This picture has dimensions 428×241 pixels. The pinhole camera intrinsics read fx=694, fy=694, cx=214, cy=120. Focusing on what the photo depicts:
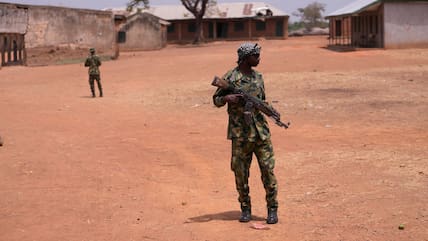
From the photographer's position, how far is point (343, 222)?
6418 millimetres

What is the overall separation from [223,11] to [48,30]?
29.9 metres

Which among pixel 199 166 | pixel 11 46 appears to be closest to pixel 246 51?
pixel 199 166

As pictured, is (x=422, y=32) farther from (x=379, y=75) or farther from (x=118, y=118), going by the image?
(x=118, y=118)

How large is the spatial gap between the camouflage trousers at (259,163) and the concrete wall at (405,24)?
90.8ft

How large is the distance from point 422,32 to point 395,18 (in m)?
1.61

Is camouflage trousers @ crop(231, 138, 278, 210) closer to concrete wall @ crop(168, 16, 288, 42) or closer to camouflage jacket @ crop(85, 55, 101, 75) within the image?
camouflage jacket @ crop(85, 55, 101, 75)

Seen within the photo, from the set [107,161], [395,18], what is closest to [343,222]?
[107,161]

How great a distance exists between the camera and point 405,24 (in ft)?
108

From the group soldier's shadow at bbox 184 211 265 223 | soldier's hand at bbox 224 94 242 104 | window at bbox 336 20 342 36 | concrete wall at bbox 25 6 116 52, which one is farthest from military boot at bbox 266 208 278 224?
window at bbox 336 20 342 36

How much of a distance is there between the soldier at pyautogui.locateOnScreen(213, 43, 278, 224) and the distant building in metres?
52.1

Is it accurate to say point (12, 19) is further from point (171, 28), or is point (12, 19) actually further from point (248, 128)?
point (171, 28)

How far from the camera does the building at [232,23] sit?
59156 millimetres

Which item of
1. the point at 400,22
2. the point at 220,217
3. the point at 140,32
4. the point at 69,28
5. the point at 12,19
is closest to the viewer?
the point at 220,217

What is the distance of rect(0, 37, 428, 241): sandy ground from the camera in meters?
6.50
